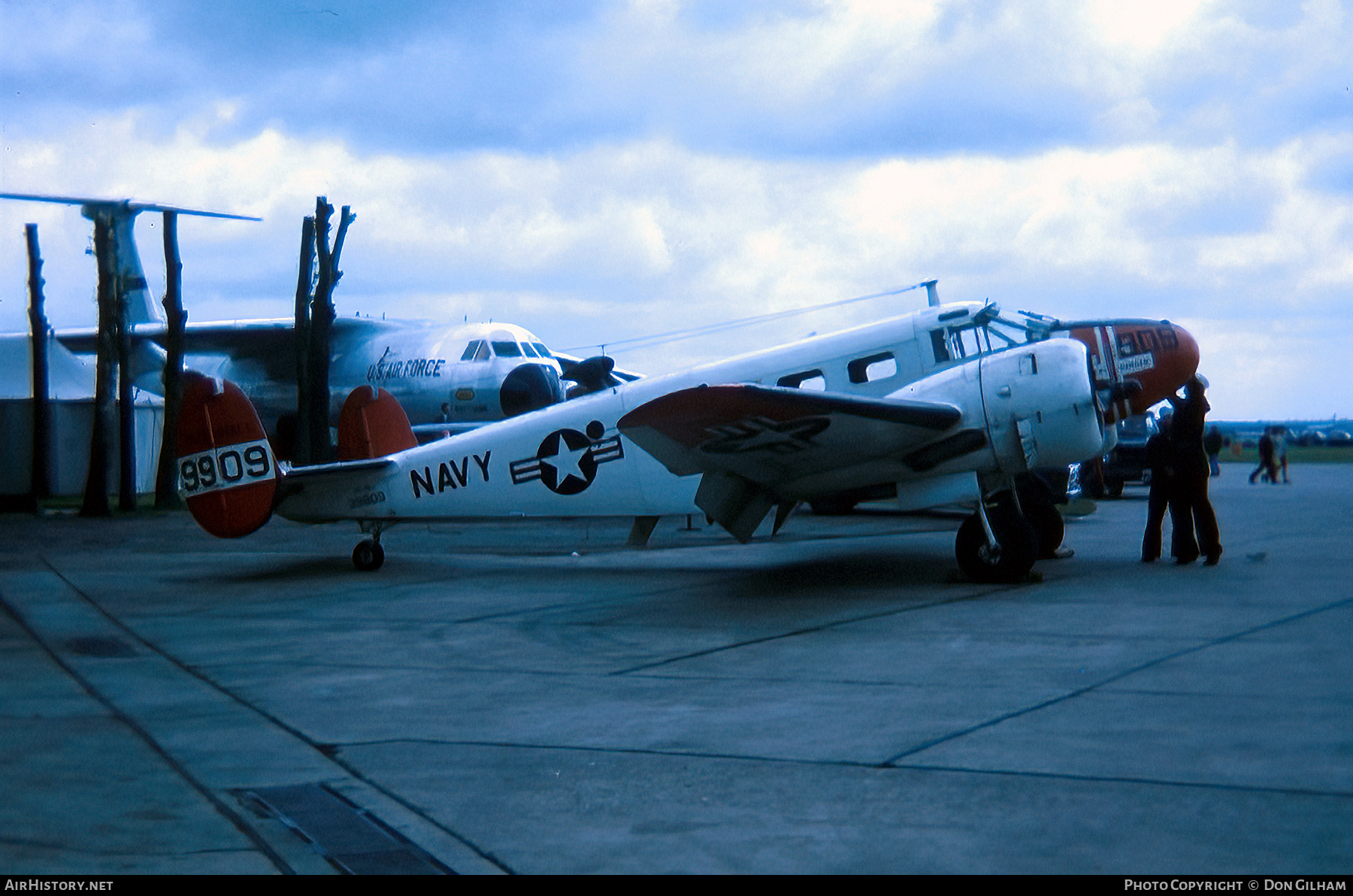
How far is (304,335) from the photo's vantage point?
28328 millimetres

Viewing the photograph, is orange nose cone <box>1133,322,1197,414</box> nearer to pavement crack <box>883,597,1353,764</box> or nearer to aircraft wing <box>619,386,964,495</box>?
aircraft wing <box>619,386,964,495</box>

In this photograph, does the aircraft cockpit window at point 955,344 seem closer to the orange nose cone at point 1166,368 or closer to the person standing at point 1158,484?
the orange nose cone at point 1166,368

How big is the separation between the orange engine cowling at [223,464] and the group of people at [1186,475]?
31.1 feet

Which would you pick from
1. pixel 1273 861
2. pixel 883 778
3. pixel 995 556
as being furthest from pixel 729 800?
pixel 995 556

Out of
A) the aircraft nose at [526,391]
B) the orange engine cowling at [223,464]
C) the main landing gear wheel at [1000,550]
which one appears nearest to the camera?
the main landing gear wheel at [1000,550]

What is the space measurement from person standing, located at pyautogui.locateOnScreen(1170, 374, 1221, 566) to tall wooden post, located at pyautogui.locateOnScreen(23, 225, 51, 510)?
927 inches

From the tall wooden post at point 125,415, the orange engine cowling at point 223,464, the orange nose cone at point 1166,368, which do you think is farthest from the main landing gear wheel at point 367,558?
the tall wooden post at point 125,415

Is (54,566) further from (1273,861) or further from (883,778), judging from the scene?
(1273,861)

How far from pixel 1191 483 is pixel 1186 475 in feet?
0.31

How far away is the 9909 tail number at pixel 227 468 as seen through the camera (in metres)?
13.4

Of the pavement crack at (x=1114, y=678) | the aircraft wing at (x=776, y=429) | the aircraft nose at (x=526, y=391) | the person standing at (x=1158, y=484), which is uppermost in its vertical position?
the aircraft nose at (x=526, y=391)

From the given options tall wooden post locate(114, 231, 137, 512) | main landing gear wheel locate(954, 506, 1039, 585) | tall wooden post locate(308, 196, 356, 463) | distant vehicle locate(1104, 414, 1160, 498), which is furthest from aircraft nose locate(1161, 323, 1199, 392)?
tall wooden post locate(114, 231, 137, 512)

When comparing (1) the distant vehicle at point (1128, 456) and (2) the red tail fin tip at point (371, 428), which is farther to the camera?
(1) the distant vehicle at point (1128, 456)

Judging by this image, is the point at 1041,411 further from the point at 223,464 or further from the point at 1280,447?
the point at 1280,447
